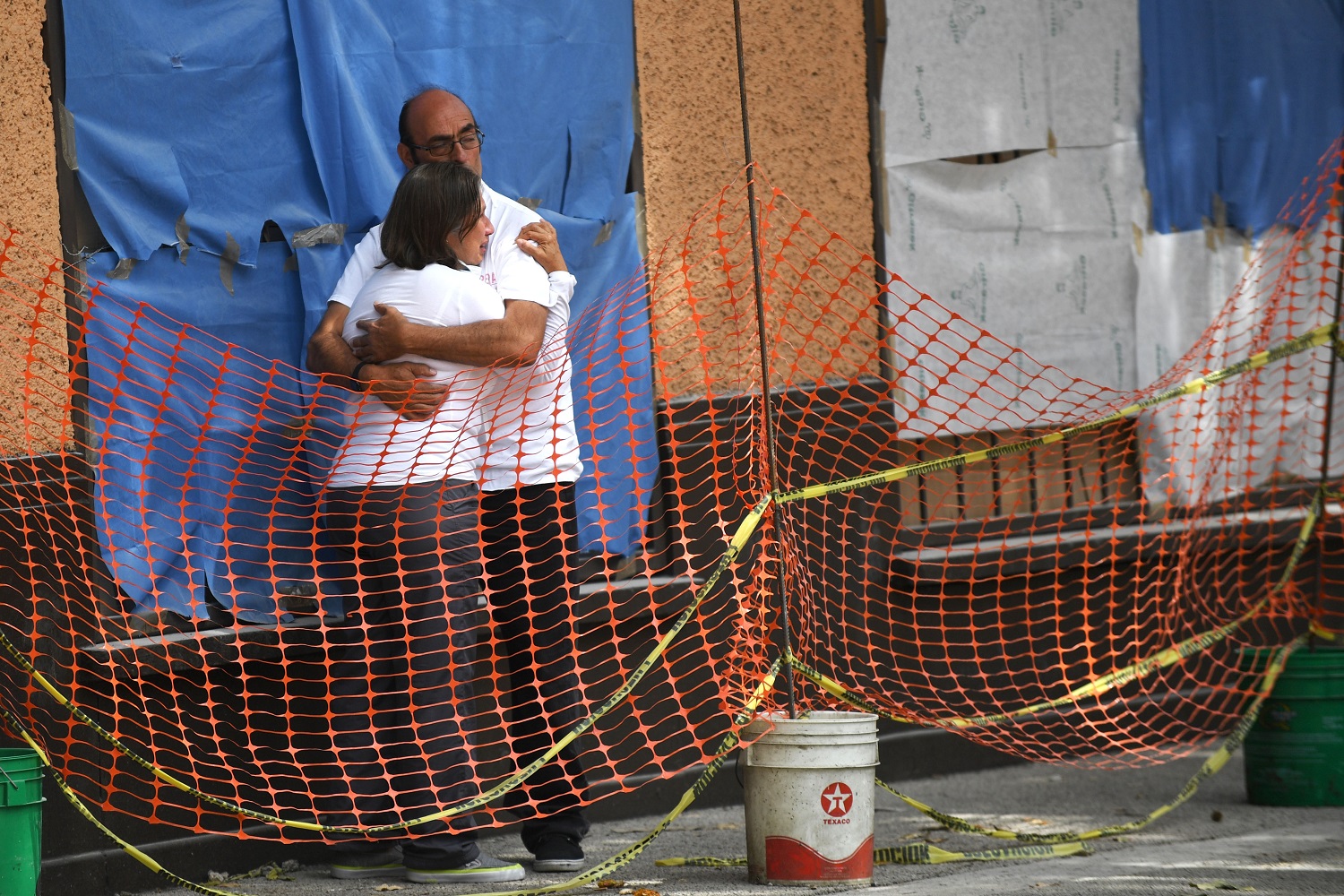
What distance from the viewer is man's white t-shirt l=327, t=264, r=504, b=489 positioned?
181 inches

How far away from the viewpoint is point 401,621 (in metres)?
4.55

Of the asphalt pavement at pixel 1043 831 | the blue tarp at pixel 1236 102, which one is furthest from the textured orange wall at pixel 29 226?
the blue tarp at pixel 1236 102

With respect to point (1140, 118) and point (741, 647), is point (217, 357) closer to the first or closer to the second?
point (741, 647)

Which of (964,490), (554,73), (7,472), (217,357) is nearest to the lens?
(7,472)

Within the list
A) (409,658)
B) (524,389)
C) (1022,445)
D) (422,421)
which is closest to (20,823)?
(409,658)

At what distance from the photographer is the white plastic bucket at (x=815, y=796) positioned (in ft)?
14.3

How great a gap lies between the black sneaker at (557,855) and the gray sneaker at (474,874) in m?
0.13

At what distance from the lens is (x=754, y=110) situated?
5875 millimetres

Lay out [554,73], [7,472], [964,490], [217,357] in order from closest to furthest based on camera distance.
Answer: [7,472] → [217,357] → [554,73] → [964,490]

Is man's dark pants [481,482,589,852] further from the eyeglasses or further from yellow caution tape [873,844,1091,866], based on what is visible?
the eyeglasses

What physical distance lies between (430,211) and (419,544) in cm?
93

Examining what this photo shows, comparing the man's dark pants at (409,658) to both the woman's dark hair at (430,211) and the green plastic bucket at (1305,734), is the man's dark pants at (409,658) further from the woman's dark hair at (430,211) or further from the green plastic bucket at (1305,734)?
the green plastic bucket at (1305,734)

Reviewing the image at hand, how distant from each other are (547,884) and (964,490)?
2717 mm

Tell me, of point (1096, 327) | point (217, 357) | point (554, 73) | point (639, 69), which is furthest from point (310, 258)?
point (1096, 327)
